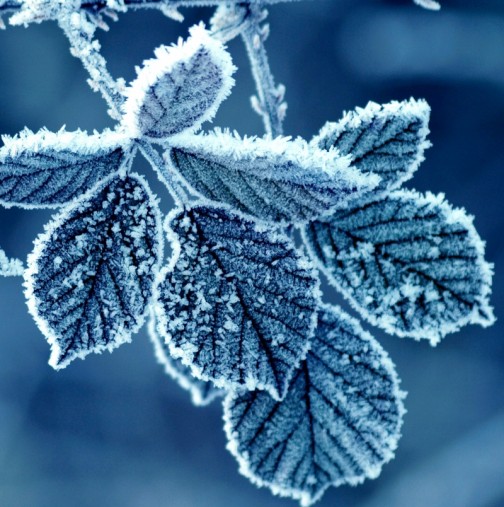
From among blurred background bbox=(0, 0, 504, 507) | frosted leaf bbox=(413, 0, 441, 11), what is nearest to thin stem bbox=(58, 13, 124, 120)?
frosted leaf bbox=(413, 0, 441, 11)

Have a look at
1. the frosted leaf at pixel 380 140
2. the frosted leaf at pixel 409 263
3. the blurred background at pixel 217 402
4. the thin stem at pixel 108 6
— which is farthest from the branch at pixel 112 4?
the blurred background at pixel 217 402

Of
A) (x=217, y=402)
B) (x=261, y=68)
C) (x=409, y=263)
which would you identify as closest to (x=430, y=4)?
(x=261, y=68)

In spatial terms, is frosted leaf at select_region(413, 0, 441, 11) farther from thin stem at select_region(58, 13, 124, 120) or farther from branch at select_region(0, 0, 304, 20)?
thin stem at select_region(58, 13, 124, 120)

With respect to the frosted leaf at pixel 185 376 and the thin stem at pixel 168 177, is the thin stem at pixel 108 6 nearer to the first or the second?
the thin stem at pixel 168 177

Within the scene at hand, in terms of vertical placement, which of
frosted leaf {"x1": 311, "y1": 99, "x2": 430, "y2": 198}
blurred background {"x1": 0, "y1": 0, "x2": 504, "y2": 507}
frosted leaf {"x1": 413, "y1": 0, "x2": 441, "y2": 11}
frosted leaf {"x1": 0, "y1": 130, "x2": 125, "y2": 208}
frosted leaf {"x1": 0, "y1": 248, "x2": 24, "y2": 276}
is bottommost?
frosted leaf {"x1": 311, "y1": 99, "x2": 430, "y2": 198}

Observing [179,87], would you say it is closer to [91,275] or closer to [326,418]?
[91,275]
